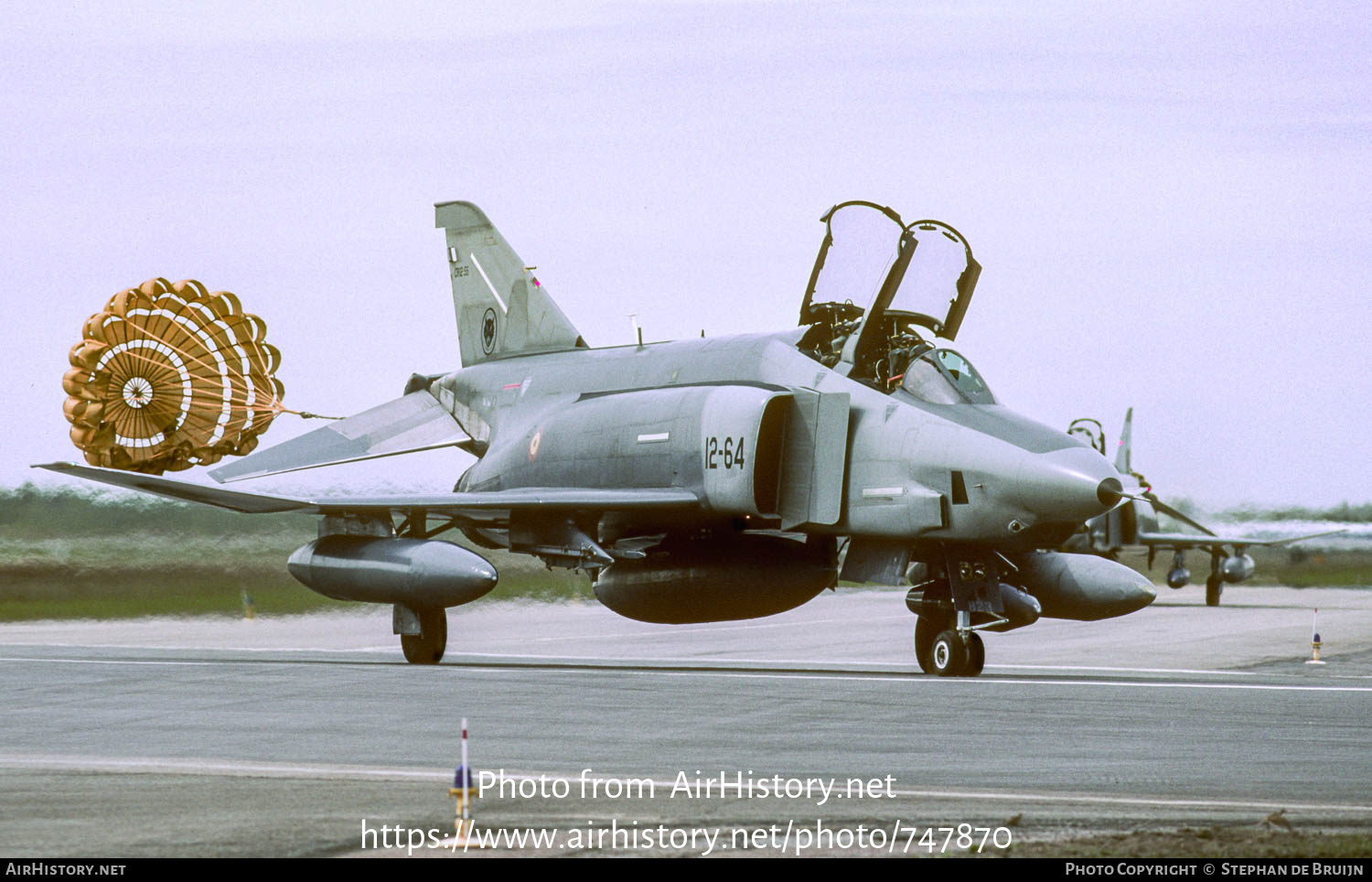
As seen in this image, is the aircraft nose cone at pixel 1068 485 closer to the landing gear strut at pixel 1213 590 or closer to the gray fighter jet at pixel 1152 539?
the gray fighter jet at pixel 1152 539

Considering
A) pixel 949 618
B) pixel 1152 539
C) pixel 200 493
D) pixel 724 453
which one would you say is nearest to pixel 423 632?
pixel 200 493

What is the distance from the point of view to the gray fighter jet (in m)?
31.8

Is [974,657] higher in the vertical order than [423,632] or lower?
higher

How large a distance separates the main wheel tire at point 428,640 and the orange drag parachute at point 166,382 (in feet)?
15.0

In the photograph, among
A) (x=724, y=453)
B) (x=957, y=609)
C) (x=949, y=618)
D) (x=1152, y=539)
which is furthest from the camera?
(x=1152, y=539)

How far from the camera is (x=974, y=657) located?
15.2 meters

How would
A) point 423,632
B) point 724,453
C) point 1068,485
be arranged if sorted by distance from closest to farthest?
point 1068,485 → point 724,453 → point 423,632

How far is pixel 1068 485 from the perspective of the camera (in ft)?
45.9

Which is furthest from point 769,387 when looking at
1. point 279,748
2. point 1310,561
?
point 1310,561

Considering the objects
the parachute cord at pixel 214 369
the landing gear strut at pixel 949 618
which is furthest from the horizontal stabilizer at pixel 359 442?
the landing gear strut at pixel 949 618

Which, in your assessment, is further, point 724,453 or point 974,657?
point 724,453

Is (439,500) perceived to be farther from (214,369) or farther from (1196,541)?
(1196,541)

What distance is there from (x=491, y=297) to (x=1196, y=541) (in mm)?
18940

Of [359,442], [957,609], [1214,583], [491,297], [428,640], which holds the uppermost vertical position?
[491,297]
